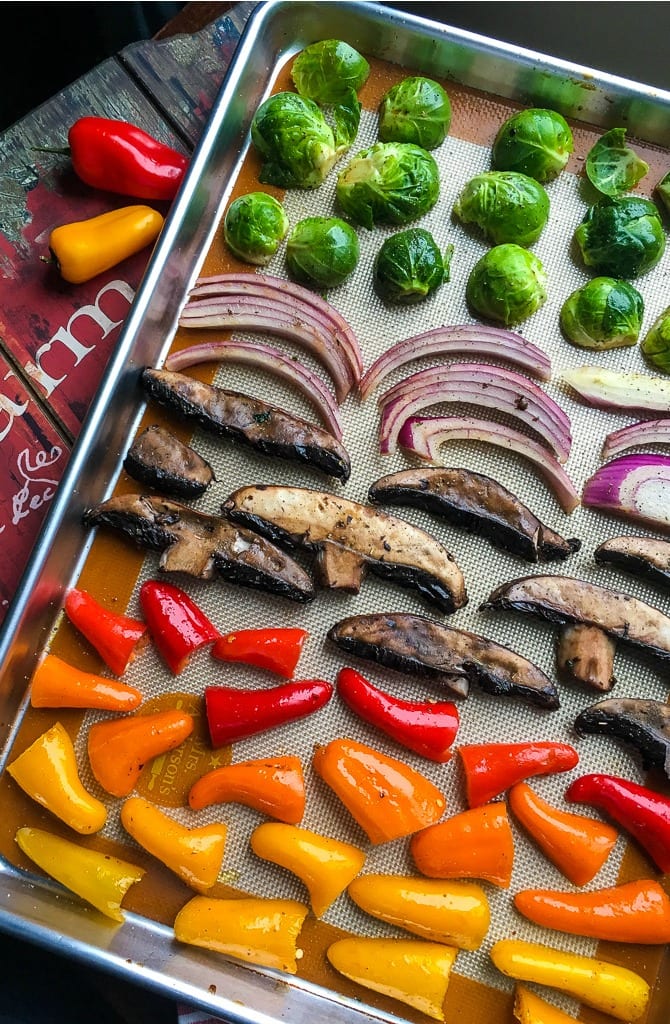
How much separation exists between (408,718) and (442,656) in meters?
0.26

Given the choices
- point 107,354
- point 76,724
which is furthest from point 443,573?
point 107,354

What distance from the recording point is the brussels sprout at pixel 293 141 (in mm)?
3336

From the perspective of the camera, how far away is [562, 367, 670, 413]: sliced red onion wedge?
3.28 meters

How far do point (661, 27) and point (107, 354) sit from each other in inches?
133

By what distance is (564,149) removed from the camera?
3.44 metres

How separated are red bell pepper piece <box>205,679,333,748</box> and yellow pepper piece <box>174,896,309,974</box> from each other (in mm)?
551

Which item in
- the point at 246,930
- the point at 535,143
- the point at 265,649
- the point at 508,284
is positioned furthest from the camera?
the point at 535,143

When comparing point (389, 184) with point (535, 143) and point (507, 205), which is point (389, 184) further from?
point (535, 143)

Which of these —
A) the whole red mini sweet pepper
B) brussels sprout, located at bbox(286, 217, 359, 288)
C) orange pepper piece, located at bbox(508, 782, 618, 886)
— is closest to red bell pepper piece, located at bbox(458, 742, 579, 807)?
orange pepper piece, located at bbox(508, 782, 618, 886)

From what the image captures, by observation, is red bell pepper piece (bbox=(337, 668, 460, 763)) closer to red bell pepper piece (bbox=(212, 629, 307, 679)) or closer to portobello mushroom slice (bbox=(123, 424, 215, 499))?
red bell pepper piece (bbox=(212, 629, 307, 679))

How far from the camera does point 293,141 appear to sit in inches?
131

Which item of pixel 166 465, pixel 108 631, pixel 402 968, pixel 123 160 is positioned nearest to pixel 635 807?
pixel 402 968

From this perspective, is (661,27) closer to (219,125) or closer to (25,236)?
(219,125)

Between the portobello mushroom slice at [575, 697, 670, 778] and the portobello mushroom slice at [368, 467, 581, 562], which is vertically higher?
the portobello mushroom slice at [368, 467, 581, 562]
